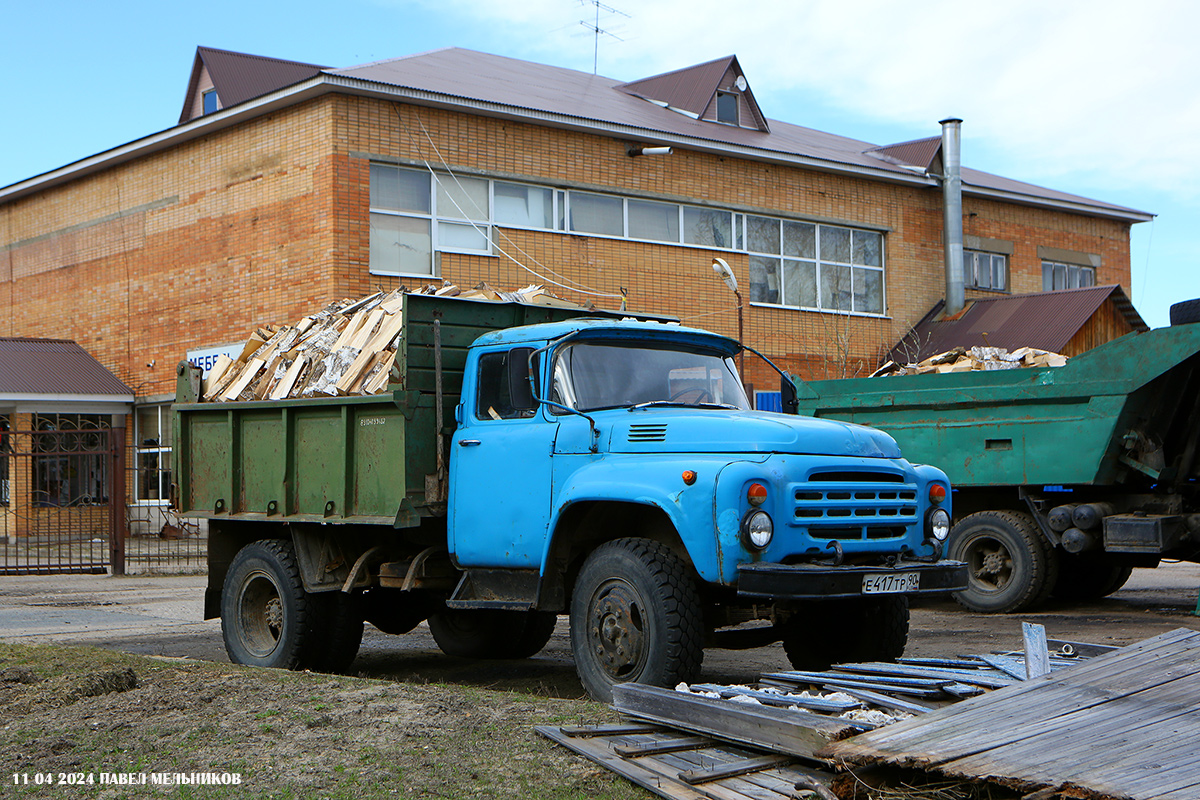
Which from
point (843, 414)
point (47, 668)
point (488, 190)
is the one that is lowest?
point (47, 668)

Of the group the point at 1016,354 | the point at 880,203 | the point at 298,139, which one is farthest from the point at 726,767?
the point at 880,203

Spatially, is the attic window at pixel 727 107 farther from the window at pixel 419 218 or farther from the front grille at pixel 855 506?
the front grille at pixel 855 506

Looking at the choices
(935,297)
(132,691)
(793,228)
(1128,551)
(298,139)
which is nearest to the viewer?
(132,691)

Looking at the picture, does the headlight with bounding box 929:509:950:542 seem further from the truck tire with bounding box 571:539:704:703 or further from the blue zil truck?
the truck tire with bounding box 571:539:704:703

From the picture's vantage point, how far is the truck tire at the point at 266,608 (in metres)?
9.23

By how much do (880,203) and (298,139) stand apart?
14.2m

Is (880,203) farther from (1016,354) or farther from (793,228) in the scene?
(1016,354)

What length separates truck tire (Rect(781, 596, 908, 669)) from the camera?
Answer: 25.4ft

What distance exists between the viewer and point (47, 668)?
27.0 feet

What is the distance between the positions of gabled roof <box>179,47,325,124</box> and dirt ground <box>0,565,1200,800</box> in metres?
17.5

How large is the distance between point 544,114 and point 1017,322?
12246 millimetres

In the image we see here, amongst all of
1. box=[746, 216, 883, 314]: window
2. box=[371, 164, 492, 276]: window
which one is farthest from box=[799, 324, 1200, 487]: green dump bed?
box=[746, 216, 883, 314]: window

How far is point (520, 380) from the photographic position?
809 centimetres

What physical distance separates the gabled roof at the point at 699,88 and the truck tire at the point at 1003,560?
17553 millimetres
